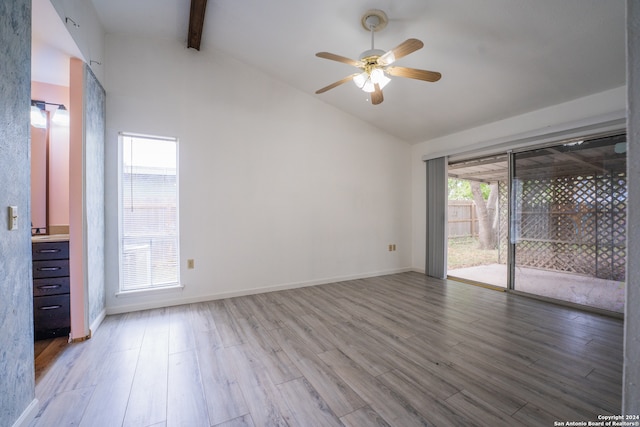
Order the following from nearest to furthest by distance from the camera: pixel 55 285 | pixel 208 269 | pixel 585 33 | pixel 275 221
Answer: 1. pixel 585 33
2. pixel 55 285
3. pixel 208 269
4. pixel 275 221

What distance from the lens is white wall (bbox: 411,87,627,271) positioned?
264cm

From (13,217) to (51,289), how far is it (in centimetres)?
147

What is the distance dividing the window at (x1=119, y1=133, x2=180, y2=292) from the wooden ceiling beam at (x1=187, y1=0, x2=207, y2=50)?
1.19m

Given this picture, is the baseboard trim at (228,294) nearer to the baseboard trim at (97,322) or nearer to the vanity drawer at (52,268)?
the baseboard trim at (97,322)

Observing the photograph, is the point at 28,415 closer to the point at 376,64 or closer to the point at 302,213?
the point at 302,213

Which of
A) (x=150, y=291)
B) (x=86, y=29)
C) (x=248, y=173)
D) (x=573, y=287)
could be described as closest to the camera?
(x=86, y=29)

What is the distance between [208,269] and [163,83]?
2.33m

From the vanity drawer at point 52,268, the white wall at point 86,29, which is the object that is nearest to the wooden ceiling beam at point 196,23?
the white wall at point 86,29

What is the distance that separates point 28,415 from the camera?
52.7 inches

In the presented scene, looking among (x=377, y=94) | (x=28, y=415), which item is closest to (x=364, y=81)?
(x=377, y=94)

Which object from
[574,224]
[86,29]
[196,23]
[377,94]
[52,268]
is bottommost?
[52,268]

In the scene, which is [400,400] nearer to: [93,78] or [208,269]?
[208,269]

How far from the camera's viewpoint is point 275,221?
3.64 metres

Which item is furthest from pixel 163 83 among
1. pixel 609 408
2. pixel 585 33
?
pixel 609 408
